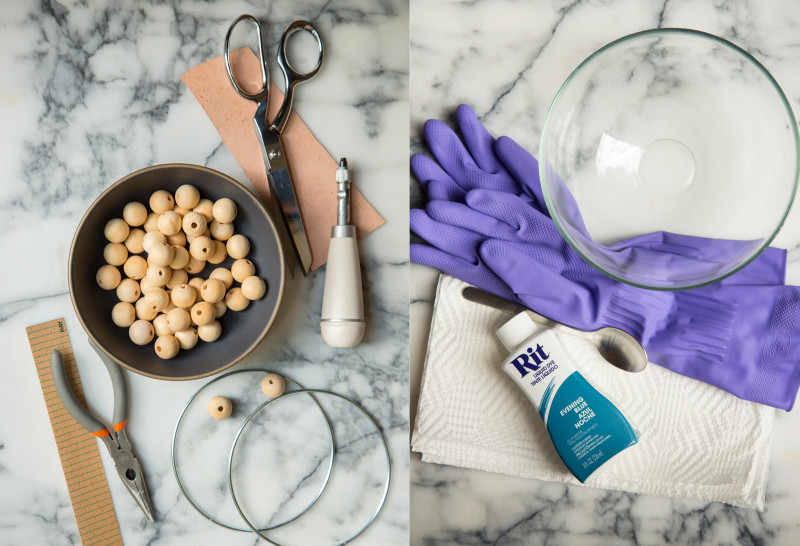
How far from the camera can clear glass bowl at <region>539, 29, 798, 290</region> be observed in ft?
1.71

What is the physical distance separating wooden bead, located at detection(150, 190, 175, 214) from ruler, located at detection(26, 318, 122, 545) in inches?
6.5

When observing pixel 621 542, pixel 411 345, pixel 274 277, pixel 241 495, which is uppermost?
pixel 274 277

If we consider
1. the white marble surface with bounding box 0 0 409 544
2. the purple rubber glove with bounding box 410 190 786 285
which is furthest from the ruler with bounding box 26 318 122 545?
the purple rubber glove with bounding box 410 190 786 285

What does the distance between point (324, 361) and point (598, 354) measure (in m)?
0.29

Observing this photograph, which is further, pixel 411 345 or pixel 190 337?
pixel 411 345

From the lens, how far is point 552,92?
0.62 m

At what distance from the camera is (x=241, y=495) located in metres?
0.56

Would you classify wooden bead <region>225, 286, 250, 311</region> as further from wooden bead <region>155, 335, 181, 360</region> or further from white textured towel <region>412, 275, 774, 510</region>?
white textured towel <region>412, 275, 774, 510</region>

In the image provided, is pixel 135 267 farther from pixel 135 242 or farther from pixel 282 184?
pixel 282 184

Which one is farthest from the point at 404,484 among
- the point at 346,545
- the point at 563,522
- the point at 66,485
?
the point at 66,485

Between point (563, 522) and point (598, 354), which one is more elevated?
point (598, 354)

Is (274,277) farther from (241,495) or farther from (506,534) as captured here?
(506,534)

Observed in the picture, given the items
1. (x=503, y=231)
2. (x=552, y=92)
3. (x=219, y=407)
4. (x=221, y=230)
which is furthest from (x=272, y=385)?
(x=552, y=92)

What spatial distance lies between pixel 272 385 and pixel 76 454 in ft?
0.68
